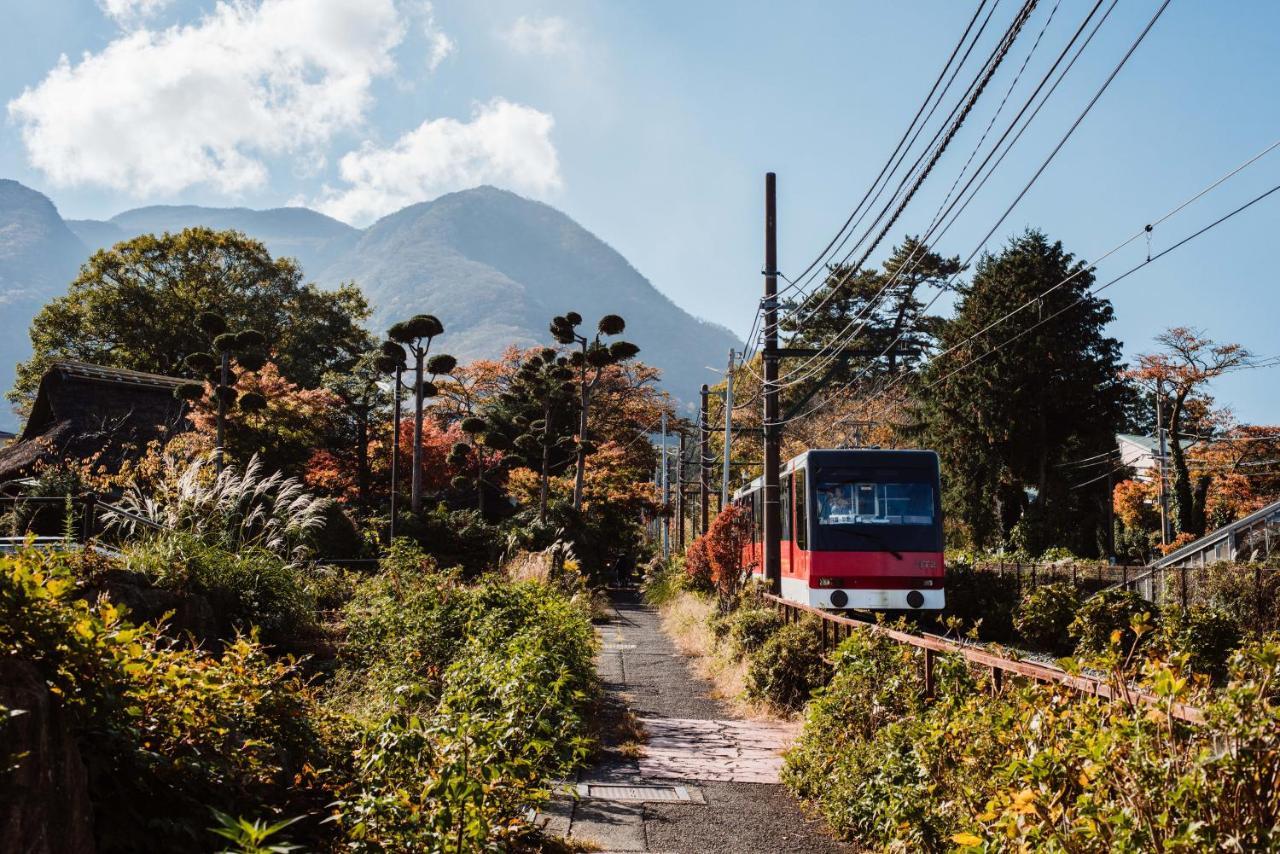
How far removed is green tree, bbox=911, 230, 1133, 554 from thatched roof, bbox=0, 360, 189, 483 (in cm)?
2572

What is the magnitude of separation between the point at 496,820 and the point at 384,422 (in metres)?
32.1

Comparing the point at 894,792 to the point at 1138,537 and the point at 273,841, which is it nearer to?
the point at 273,841

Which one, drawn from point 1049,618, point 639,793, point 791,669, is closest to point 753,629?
point 791,669

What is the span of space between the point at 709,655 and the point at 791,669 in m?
4.22

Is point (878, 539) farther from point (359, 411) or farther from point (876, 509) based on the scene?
point (359, 411)

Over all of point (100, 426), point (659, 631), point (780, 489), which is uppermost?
point (100, 426)

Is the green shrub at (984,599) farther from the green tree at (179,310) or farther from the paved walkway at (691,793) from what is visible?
the green tree at (179,310)

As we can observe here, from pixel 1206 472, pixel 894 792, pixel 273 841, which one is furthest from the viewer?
pixel 1206 472

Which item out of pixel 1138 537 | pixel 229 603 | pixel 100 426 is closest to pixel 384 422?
pixel 100 426

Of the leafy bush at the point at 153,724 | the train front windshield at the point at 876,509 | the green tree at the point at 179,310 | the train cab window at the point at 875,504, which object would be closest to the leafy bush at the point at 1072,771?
the leafy bush at the point at 153,724

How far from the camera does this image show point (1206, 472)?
42.9 meters

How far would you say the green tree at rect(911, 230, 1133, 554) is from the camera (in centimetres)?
3734

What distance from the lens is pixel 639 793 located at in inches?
267

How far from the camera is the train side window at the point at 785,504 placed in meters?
17.9
